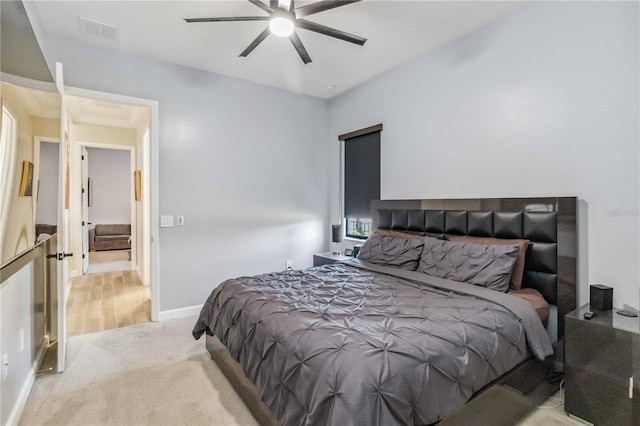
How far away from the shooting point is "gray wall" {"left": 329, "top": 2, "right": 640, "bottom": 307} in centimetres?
219

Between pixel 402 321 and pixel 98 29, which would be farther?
pixel 98 29

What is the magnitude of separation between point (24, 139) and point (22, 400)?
1641 millimetres

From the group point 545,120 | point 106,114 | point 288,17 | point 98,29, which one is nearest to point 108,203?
point 106,114

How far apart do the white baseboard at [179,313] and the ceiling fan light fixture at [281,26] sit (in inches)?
122

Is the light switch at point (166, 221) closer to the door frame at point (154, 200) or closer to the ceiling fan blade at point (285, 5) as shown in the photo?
the door frame at point (154, 200)

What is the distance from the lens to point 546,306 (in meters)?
2.32

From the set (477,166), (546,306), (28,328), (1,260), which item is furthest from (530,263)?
(28,328)

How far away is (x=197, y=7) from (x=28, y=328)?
9.22 feet

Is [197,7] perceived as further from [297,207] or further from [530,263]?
[530,263]

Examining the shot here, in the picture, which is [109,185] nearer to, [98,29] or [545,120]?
[98,29]

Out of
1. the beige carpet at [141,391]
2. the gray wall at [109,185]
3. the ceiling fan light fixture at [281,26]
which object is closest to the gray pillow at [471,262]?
the beige carpet at [141,391]

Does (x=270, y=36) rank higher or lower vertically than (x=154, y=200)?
higher

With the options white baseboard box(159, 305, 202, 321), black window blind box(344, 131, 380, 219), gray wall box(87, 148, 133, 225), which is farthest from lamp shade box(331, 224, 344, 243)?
gray wall box(87, 148, 133, 225)

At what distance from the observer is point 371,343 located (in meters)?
1.43
